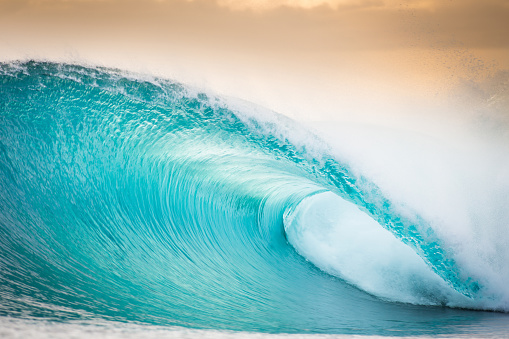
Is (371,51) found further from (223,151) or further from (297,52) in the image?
(223,151)

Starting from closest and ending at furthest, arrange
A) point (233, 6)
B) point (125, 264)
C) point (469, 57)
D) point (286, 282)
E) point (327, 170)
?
point (125, 264) < point (327, 170) < point (286, 282) < point (469, 57) < point (233, 6)

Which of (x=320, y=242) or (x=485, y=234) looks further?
(x=320, y=242)

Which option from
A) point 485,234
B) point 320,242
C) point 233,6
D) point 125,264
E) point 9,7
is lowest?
point 125,264

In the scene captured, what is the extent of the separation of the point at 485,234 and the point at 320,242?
2.15 m

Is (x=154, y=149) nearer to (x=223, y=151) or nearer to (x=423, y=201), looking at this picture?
(x=223, y=151)

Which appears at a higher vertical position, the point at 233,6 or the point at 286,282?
the point at 233,6

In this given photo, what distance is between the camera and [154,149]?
13.3ft

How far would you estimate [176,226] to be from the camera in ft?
12.6

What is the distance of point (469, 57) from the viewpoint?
312 inches

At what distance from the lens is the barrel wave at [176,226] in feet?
7.25

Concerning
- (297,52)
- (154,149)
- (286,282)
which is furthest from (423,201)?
(297,52)

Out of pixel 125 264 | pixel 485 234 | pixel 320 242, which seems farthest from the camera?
pixel 320 242

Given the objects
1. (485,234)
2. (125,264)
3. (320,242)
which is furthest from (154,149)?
(485,234)

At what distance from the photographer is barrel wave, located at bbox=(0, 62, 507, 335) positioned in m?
2.21
